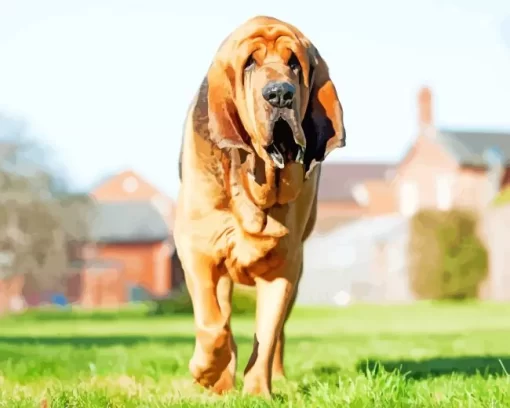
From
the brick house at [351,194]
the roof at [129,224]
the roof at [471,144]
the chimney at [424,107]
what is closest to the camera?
the roof at [471,144]

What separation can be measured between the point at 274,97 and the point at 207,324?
1241mm

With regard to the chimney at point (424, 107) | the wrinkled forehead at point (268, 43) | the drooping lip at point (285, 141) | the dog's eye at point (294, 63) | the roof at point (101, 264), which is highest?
the wrinkled forehead at point (268, 43)

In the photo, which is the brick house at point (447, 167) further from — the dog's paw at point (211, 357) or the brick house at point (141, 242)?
the dog's paw at point (211, 357)

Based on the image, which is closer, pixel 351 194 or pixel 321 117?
pixel 321 117

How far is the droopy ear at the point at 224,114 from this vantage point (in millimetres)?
4188

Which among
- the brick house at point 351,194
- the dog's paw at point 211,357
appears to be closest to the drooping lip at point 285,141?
the dog's paw at point 211,357

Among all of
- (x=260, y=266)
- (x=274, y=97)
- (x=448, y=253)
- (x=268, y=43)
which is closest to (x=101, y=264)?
(x=448, y=253)

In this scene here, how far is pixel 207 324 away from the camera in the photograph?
15.3ft

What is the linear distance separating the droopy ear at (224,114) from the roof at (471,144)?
4947 centimetres

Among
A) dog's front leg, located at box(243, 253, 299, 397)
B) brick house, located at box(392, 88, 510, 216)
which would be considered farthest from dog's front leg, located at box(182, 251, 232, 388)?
brick house, located at box(392, 88, 510, 216)

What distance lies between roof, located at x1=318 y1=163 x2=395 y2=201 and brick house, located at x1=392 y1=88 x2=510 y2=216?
18.5 metres

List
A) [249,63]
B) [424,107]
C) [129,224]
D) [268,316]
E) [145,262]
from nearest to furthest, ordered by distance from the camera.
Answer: [249,63]
[268,316]
[424,107]
[145,262]
[129,224]

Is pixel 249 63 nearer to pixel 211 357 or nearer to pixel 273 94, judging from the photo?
pixel 273 94

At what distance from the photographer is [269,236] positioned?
4.54 metres
